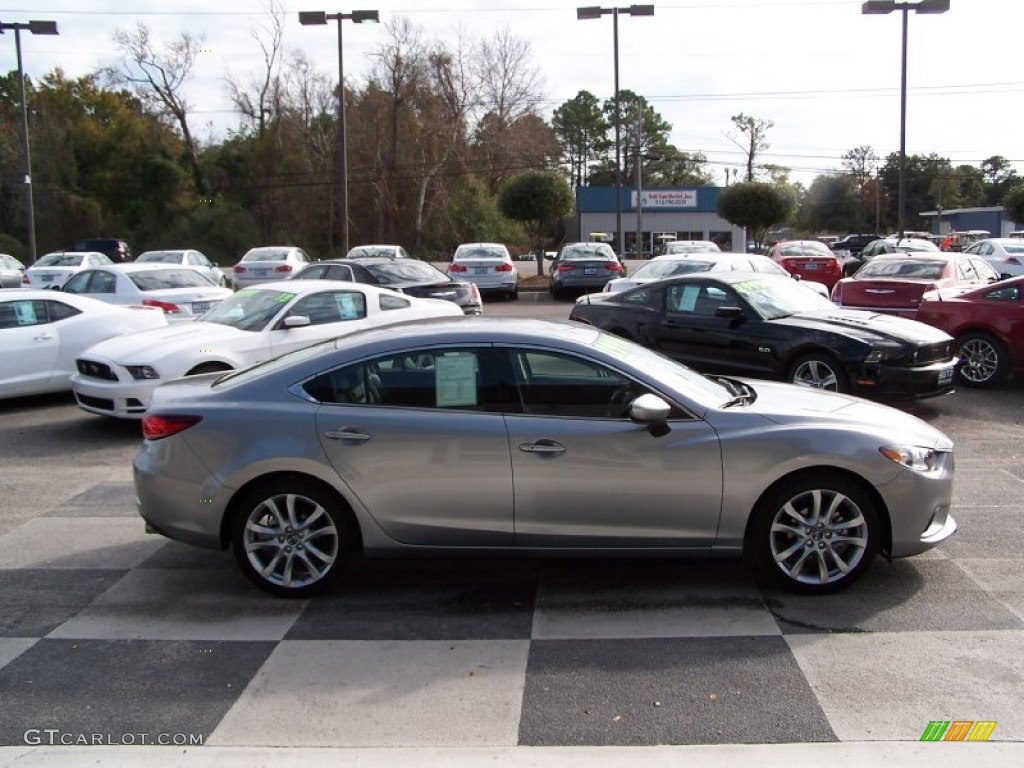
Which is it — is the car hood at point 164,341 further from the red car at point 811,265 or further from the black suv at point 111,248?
the black suv at point 111,248

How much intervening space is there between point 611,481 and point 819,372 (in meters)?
5.97

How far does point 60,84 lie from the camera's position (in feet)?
235

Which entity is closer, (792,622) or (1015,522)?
(792,622)

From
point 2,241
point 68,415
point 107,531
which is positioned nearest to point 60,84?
point 2,241

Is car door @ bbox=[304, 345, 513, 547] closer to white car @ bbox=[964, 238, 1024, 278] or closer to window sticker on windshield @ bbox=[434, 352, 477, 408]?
window sticker on windshield @ bbox=[434, 352, 477, 408]

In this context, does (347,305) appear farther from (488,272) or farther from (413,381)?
(488,272)

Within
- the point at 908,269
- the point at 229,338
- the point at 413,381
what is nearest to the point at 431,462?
the point at 413,381

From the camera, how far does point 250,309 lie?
429 inches

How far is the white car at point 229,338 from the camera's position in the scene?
31.7 feet

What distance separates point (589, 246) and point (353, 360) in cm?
2195

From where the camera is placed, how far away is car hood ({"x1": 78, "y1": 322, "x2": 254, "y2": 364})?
32.0 ft

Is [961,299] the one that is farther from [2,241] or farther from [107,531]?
[2,241]

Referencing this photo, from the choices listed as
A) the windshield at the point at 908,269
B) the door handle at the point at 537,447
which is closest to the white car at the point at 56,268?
the windshield at the point at 908,269
